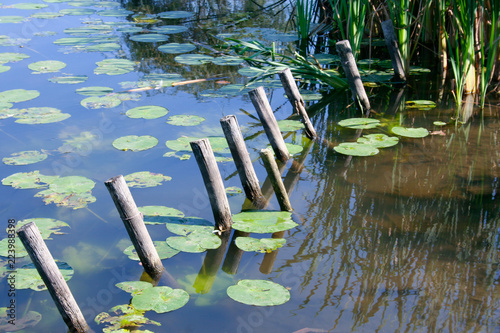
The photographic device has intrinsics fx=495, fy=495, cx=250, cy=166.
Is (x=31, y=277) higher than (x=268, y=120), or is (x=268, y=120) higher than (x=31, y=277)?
(x=268, y=120)

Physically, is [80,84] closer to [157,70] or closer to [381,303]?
[157,70]

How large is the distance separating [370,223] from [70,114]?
122 inches

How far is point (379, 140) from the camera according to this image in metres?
4.12

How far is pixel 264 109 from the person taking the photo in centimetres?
377

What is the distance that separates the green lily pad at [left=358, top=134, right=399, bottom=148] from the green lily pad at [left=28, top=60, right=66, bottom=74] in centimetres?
376

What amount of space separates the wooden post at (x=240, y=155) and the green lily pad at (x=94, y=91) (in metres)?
2.48

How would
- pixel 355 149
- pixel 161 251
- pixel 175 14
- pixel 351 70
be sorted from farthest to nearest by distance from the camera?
pixel 175 14, pixel 351 70, pixel 355 149, pixel 161 251

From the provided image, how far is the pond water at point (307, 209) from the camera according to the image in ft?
8.02

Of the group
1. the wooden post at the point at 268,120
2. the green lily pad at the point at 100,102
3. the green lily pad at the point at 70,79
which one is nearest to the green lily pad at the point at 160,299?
the wooden post at the point at 268,120

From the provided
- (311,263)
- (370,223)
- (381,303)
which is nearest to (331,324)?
(381,303)

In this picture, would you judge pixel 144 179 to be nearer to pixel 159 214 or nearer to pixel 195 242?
pixel 159 214

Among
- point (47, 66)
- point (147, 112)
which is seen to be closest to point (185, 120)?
point (147, 112)

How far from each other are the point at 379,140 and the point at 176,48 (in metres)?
3.47

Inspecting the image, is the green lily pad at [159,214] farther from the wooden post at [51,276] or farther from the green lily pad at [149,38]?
the green lily pad at [149,38]
